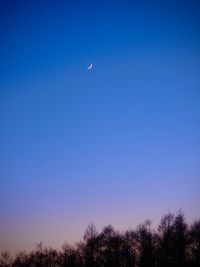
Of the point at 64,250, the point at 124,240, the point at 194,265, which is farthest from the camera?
the point at 64,250

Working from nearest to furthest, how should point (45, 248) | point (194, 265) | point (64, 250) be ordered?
1. point (194, 265)
2. point (64, 250)
3. point (45, 248)

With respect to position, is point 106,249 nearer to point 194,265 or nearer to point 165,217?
point 165,217

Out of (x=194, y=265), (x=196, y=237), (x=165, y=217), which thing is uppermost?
(x=165, y=217)

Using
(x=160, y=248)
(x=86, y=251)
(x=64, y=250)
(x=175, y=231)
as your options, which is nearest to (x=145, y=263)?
(x=160, y=248)

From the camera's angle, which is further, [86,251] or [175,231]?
[86,251]

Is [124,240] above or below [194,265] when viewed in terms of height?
above

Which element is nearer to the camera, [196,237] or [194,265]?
[194,265]

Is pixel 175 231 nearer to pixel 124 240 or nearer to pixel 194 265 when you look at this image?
pixel 194 265

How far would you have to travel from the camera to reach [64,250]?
314 ft

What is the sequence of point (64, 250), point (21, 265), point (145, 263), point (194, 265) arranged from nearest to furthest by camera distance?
point (194, 265)
point (145, 263)
point (64, 250)
point (21, 265)

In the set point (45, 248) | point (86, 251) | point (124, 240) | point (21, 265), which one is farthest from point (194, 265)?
point (21, 265)

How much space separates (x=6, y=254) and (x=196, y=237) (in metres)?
72.1

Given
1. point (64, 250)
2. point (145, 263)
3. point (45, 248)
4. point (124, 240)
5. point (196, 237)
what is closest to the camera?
point (196, 237)

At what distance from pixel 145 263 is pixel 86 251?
17796 mm
